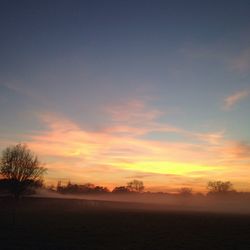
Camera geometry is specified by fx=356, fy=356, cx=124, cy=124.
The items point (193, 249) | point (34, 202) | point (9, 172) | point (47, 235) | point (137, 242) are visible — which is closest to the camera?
point (193, 249)

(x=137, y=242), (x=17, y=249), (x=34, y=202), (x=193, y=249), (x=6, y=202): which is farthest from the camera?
(x=34, y=202)

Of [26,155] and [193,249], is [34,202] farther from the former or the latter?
[193,249]

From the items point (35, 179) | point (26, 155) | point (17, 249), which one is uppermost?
point (26, 155)

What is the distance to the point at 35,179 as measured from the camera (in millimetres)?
49250

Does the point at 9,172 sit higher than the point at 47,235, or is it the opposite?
A: the point at 9,172

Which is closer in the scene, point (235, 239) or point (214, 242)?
point (214, 242)

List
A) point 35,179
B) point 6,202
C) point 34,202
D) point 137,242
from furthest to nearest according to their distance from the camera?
point 34,202
point 6,202
point 35,179
point 137,242

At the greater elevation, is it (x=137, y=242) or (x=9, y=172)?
(x=9, y=172)

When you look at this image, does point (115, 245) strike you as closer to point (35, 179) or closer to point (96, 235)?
point (96, 235)

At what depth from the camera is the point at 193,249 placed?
2703cm

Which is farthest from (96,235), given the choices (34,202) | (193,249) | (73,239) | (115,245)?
(34,202)

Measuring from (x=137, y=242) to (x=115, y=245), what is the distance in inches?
103

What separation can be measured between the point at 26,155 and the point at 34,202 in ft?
171

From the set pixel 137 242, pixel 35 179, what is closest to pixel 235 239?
pixel 137 242
